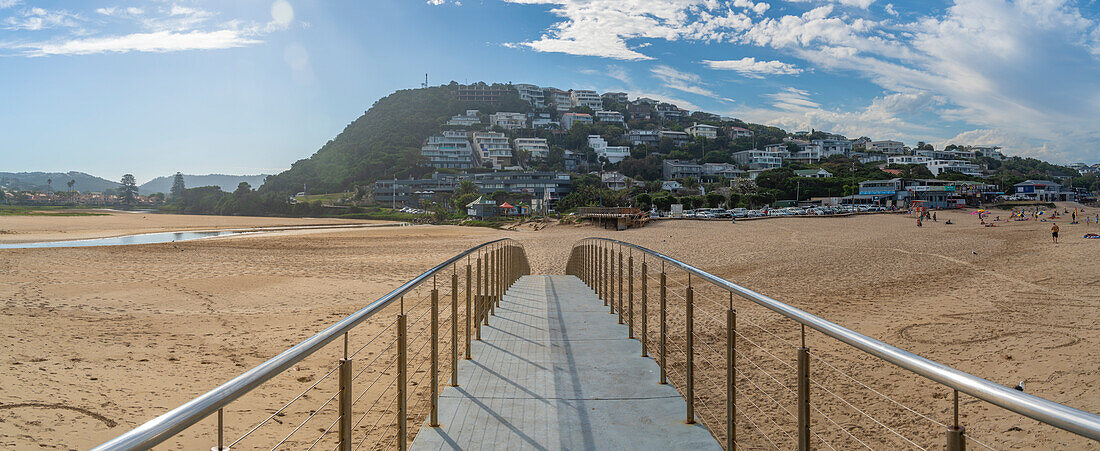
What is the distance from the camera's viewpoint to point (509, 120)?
13262cm

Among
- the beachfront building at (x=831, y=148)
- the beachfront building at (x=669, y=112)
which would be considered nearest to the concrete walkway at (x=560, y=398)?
the beachfront building at (x=831, y=148)

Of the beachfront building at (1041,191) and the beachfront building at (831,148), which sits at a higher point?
the beachfront building at (831,148)

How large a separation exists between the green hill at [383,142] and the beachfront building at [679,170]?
39.7 m

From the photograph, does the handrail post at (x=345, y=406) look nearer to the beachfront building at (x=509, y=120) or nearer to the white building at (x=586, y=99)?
the beachfront building at (x=509, y=120)

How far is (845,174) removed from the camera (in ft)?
283

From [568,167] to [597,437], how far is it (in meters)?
103

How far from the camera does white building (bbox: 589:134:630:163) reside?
4321 inches

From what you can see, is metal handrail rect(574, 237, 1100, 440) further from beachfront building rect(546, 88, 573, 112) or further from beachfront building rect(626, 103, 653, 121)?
beachfront building rect(546, 88, 573, 112)

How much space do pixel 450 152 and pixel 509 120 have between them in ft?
98.3

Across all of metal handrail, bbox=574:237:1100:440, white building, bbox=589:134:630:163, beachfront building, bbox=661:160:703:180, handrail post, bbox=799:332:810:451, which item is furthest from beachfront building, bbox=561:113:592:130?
metal handrail, bbox=574:237:1100:440

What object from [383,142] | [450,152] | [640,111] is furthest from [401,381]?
[640,111]

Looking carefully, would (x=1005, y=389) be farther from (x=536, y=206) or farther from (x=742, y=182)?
(x=742, y=182)

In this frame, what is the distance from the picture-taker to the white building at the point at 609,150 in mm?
109750

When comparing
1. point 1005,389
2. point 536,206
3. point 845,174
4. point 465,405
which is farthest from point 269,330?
point 845,174
